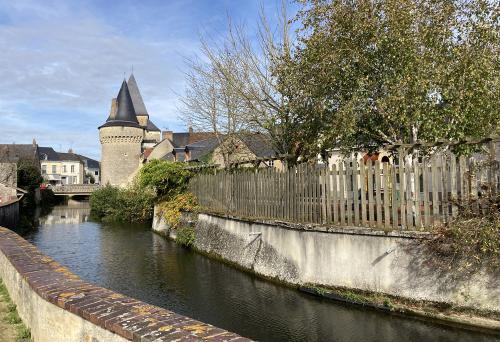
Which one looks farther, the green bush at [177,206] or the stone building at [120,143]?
the stone building at [120,143]

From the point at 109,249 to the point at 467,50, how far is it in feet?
47.3

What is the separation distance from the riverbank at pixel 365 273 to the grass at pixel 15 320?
5.75 m

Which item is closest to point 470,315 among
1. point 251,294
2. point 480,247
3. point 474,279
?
point 474,279

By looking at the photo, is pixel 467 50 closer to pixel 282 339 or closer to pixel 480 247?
pixel 480 247

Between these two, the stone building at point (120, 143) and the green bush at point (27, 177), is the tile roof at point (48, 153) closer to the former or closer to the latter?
the stone building at point (120, 143)

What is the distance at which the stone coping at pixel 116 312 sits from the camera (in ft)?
10.4

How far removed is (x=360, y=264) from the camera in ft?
28.5

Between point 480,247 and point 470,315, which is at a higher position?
point 480,247

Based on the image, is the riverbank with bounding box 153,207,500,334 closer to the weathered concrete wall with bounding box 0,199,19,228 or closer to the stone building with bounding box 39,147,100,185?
the weathered concrete wall with bounding box 0,199,19,228

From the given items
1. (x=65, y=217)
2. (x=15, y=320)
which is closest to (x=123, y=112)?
(x=65, y=217)

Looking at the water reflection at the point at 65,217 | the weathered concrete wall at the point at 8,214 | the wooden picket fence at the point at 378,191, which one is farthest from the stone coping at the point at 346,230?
the water reflection at the point at 65,217

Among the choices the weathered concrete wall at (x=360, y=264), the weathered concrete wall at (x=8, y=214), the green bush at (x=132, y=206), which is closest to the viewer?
the weathered concrete wall at (x=360, y=264)

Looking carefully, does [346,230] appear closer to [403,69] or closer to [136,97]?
[403,69]

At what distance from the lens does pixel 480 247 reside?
7066mm
